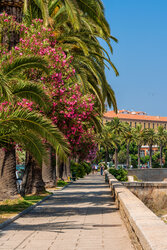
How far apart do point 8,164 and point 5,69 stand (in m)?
4.98

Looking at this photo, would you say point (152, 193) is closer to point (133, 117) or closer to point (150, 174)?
point (150, 174)

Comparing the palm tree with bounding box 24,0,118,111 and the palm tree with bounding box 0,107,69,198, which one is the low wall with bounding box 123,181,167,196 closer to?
the palm tree with bounding box 24,0,118,111

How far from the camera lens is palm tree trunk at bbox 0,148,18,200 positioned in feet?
51.4

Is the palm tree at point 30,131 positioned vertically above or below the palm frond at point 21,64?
below

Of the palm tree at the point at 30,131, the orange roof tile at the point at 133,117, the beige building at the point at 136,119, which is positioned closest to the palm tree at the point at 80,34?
the palm tree at the point at 30,131

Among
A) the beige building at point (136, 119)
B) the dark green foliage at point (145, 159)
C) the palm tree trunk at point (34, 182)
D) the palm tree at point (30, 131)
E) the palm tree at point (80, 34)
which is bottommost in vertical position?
Result: the palm tree trunk at point (34, 182)

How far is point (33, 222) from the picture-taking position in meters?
11.2

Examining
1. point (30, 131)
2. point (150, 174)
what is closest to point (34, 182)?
point (30, 131)

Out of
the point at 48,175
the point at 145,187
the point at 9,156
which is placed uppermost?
the point at 9,156

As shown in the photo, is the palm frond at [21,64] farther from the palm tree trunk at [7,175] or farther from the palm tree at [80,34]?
the palm tree at [80,34]

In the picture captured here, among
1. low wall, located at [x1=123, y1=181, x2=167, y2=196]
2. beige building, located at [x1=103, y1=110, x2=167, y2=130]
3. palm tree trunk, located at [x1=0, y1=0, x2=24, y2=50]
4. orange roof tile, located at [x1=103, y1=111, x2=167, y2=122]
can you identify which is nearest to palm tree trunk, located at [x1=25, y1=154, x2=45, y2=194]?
palm tree trunk, located at [x1=0, y1=0, x2=24, y2=50]

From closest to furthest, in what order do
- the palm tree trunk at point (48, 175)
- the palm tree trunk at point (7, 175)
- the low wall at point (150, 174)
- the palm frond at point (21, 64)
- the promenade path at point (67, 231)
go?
the promenade path at point (67, 231) < the palm frond at point (21, 64) < the palm tree trunk at point (7, 175) < the palm tree trunk at point (48, 175) < the low wall at point (150, 174)

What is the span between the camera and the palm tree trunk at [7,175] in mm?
15656

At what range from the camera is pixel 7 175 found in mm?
15930
